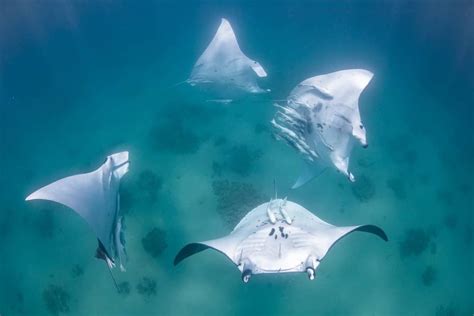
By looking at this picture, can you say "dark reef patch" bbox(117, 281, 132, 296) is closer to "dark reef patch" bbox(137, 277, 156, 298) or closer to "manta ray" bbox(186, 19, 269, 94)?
"dark reef patch" bbox(137, 277, 156, 298)

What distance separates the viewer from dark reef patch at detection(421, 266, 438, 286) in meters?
10.9

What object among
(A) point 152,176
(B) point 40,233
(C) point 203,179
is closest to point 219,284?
(C) point 203,179

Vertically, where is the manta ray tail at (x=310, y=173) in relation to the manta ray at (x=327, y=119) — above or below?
below

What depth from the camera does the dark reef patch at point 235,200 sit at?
1057cm

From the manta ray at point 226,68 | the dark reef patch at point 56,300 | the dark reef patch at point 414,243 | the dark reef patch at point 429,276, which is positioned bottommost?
the dark reef patch at point 429,276

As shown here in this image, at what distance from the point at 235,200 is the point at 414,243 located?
625 cm

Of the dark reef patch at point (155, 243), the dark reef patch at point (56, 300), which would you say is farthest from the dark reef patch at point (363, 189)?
the dark reef patch at point (56, 300)

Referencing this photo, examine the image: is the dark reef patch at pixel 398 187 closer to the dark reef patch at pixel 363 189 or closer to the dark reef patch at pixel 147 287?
the dark reef patch at pixel 363 189

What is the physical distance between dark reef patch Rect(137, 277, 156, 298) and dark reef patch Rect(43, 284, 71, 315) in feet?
7.81

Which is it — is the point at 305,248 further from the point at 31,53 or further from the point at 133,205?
the point at 31,53

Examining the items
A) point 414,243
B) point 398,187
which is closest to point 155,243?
point 414,243

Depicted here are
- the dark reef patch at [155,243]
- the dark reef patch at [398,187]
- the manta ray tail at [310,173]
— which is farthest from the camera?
the dark reef patch at [398,187]

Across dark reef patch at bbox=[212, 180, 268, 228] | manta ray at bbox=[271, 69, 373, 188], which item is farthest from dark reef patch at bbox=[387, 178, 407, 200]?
manta ray at bbox=[271, 69, 373, 188]

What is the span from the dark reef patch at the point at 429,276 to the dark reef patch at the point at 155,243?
8.41 m
